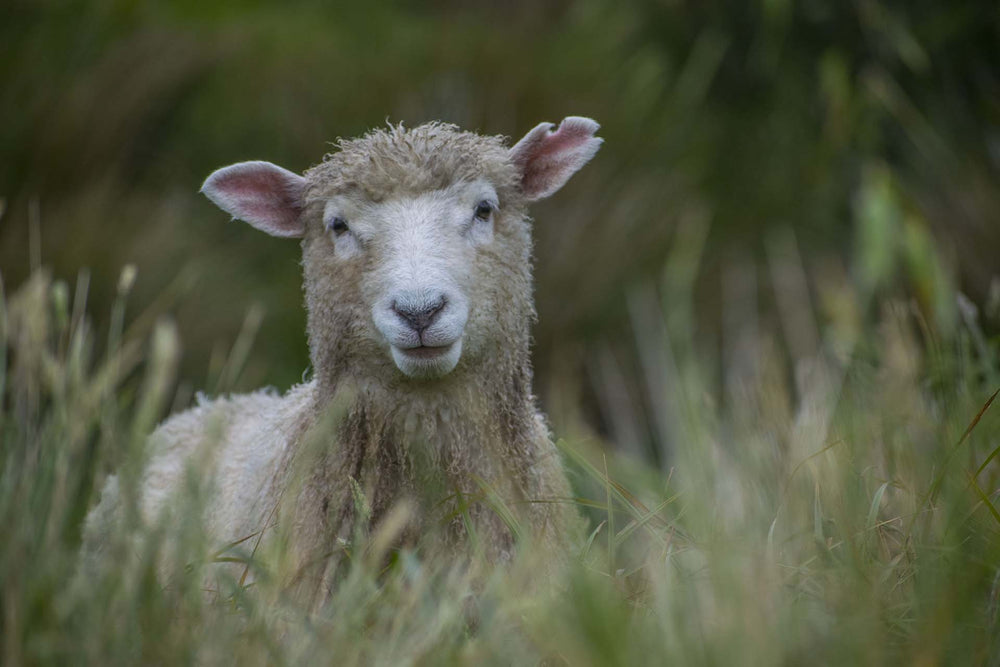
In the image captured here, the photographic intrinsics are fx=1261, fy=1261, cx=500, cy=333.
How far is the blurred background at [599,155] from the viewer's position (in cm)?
692

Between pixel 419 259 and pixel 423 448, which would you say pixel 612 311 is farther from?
pixel 419 259

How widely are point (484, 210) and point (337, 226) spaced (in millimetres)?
429

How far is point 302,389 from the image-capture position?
4.04m

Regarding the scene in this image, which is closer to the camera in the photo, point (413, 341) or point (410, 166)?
point (413, 341)

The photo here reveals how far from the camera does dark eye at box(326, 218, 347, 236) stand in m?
3.63

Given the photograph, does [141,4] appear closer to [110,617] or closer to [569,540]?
[569,540]

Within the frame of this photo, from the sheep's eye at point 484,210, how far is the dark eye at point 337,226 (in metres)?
0.39

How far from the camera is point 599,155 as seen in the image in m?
8.38

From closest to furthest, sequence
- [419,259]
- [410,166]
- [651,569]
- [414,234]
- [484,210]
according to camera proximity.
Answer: [651,569] < [419,259] < [414,234] < [410,166] < [484,210]

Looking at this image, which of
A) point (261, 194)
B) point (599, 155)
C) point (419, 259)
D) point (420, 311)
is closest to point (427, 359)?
point (420, 311)

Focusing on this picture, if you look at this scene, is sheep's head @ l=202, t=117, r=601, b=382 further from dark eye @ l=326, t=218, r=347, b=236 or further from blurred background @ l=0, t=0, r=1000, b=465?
blurred background @ l=0, t=0, r=1000, b=465

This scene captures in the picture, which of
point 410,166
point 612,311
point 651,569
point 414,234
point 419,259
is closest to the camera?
point 651,569

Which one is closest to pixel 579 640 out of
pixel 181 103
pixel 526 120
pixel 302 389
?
pixel 302 389

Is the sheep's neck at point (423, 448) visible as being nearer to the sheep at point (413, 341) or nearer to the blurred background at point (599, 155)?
the sheep at point (413, 341)
